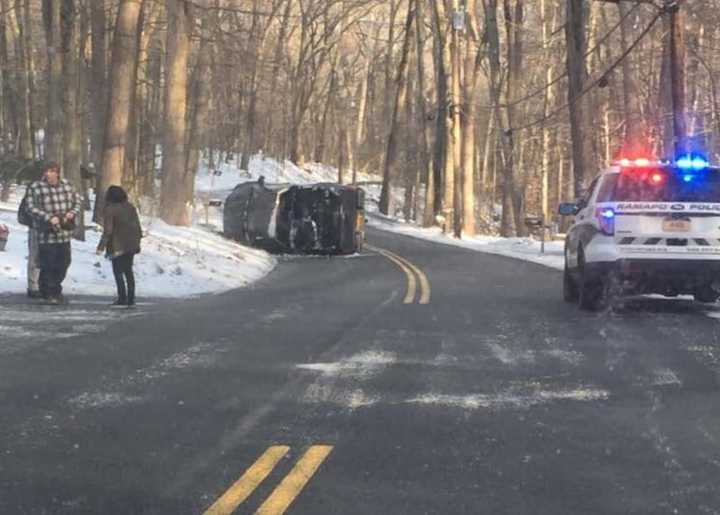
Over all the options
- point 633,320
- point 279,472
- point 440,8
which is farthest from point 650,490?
point 440,8

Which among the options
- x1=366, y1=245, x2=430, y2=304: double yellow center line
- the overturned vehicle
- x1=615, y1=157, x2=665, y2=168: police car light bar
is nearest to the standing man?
x1=366, y1=245, x2=430, y2=304: double yellow center line

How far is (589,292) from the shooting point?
1330cm

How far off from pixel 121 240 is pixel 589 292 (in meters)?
6.47

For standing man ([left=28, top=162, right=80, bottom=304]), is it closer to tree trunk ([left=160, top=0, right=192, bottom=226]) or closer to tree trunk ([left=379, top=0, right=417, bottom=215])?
tree trunk ([left=160, top=0, right=192, bottom=226])

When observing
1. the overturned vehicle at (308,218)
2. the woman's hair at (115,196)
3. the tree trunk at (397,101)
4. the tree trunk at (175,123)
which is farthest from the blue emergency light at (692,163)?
the tree trunk at (397,101)

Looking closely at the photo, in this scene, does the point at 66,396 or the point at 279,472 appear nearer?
the point at 279,472

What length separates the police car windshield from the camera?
12602 mm

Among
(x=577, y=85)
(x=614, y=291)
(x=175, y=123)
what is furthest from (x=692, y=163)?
(x=175, y=123)

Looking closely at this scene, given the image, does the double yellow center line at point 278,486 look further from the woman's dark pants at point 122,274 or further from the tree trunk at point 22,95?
the tree trunk at point 22,95

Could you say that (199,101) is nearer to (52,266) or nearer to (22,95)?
(22,95)

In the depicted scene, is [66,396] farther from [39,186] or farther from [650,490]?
[39,186]

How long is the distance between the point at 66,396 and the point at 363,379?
240 centimetres

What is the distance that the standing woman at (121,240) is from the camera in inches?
521

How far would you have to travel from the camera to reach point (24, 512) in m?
4.80
